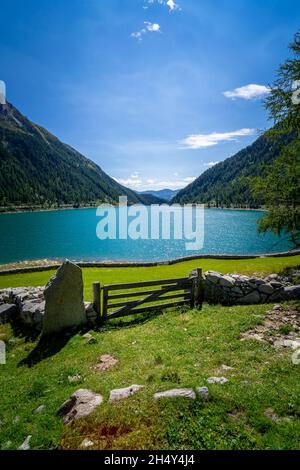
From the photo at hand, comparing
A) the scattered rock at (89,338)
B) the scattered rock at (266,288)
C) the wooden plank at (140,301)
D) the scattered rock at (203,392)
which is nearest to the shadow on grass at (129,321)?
the wooden plank at (140,301)

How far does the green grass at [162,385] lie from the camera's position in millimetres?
5391

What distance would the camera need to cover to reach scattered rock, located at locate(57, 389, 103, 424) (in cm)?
638

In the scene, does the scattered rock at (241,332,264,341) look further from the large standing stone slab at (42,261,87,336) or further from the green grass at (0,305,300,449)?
the large standing stone slab at (42,261,87,336)

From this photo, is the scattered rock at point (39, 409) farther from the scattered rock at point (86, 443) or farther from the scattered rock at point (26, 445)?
the scattered rock at point (86, 443)

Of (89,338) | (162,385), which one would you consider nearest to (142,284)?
(89,338)

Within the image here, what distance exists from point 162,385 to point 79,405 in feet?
6.78

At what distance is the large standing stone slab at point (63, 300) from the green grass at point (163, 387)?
0.87m

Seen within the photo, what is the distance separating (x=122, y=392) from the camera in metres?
6.91

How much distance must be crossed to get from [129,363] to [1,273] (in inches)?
1317

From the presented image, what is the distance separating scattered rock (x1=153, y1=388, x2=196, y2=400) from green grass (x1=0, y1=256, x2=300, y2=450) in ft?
0.55

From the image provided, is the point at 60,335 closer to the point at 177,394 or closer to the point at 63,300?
the point at 63,300

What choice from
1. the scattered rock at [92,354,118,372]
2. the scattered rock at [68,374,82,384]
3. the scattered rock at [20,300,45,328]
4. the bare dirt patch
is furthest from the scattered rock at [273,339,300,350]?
the scattered rock at [20,300,45,328]
